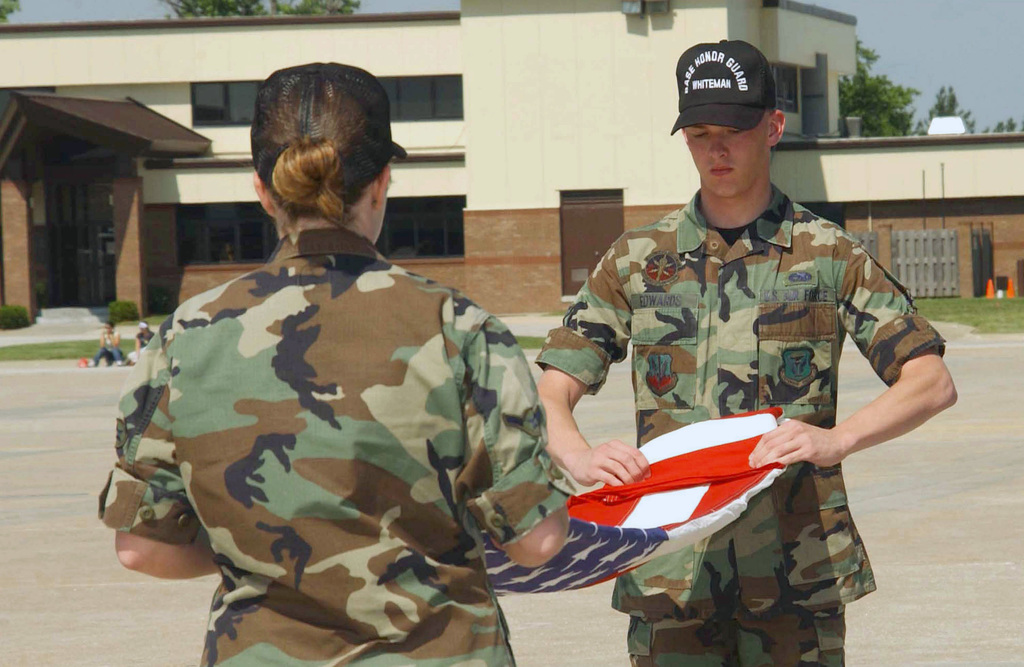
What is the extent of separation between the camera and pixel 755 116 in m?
4.19

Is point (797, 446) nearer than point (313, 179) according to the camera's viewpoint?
No

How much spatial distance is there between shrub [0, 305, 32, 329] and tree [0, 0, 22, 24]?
5347 centimetres

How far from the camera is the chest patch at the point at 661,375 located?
13.9ft

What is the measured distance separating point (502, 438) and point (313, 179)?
1.88ft

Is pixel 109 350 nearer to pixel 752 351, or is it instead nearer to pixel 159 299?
pixel 159 299

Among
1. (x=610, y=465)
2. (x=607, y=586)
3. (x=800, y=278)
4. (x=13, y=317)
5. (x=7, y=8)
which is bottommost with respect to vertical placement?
(x=607, y=586)

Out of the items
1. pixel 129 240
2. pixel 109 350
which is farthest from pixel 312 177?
pixel 129 240

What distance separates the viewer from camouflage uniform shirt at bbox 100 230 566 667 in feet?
8.59

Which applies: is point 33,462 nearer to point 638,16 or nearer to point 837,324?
point 837,324

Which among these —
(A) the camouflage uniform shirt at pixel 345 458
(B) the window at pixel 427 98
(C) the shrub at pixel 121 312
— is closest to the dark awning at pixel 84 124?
(C) the shrub at pixel 121 312

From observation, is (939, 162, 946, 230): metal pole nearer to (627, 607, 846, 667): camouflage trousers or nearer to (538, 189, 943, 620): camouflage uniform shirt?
(538, 189, 943, 620): camouflage uniform shirt

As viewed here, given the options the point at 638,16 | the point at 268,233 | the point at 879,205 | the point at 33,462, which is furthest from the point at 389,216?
the point at 33,462

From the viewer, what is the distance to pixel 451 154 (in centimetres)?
4744

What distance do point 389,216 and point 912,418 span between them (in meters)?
45.3
